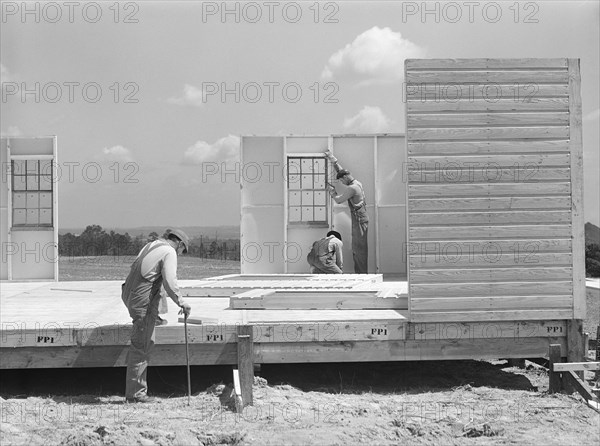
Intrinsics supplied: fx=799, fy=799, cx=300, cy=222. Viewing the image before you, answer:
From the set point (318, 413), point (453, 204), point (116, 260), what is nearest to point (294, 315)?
point (318, 413)

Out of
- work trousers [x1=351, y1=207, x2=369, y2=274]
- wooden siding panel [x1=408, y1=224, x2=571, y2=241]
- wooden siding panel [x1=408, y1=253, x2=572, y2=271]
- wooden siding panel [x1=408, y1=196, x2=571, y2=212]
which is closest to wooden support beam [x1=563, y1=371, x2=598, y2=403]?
wooden siding panel [x1=408, y1=253, x2=572, y2=271]

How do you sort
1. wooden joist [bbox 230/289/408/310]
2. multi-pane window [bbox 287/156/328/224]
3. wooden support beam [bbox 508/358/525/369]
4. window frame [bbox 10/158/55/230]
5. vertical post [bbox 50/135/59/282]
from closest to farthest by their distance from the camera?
wooden joist [bbox 230/289/408/310], wooden support beam [bbox 508/358/525/369], vertical post [bbox 50/135/59/282], window frame [bbox 10/158/55/230], multi-pane window [bbox 287/156/328/224]

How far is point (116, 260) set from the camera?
101 feet

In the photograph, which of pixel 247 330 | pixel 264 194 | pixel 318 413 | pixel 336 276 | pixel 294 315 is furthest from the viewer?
pixel 264 194

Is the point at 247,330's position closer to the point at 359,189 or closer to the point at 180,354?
the point at 180,354

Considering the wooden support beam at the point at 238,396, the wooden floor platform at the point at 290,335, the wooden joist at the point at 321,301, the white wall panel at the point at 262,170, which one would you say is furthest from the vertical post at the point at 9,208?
the wooden support beam at the point at 238,396

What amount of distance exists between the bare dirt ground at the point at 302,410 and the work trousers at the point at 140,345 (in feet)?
0.67

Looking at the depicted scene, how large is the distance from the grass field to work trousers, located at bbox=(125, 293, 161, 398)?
17.2 m

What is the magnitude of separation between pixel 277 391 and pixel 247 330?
70 cm

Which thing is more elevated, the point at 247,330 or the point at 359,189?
the point at 359,189

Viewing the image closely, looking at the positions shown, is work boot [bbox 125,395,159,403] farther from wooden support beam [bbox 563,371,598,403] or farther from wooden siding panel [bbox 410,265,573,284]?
wooden support beam [bbox 563,371,598,403]

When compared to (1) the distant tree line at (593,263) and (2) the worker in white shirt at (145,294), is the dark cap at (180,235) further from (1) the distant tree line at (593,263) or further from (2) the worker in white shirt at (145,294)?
(1) the distant tree line at (593,263)

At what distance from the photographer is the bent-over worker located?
14203 millimetres

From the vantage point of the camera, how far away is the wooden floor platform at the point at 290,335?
7.51 meters
